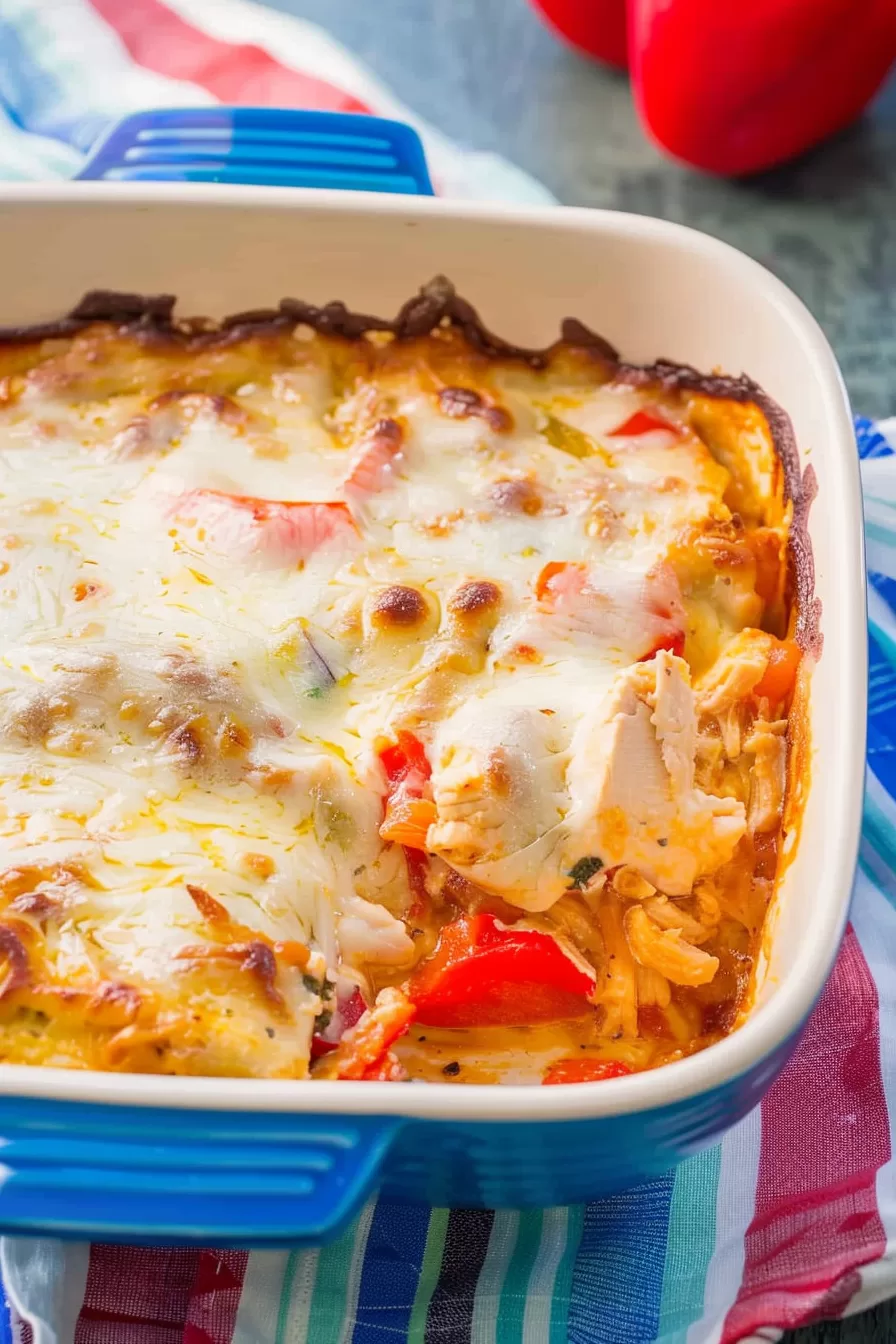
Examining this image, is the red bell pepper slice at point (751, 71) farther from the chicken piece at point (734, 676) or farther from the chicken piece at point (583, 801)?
the chicken piece at point (583, 801)

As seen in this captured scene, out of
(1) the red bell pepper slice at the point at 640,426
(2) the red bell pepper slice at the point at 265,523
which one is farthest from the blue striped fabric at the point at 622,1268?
(1) the red bell pepper slice at the point at 640,426

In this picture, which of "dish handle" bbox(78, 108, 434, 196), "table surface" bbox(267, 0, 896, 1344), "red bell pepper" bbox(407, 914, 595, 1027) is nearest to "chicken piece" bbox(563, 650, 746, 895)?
"red bell pepper" bbox(407, 914, 595, 1027)

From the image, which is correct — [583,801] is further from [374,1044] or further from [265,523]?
[265,523]

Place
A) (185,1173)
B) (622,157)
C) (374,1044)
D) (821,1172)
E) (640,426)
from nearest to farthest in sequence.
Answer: (185,1173)
(374,1044)
(821,1172)
(640,426)
(622,157)

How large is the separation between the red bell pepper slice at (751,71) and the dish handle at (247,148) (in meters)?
1.16

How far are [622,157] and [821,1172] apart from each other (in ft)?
9.07

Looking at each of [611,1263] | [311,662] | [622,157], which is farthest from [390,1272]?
[622,157]

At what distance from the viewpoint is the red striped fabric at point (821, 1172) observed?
1851mm

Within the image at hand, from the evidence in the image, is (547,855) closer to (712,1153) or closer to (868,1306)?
(712,1153)

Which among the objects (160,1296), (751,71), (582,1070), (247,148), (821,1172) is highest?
(751,71)

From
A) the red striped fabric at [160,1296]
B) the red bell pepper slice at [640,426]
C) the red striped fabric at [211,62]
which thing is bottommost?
the red striped fabric at [160,1296]

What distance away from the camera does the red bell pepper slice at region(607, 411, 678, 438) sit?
2422mm

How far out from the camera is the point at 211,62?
11.4 feet

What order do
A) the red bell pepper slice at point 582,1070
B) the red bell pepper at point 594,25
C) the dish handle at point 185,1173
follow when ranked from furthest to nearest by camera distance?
1. the red bell pepper at point 594,25
2. the red bell pepper slice at point 582,1070
3. the dish handle at point 185,1173
